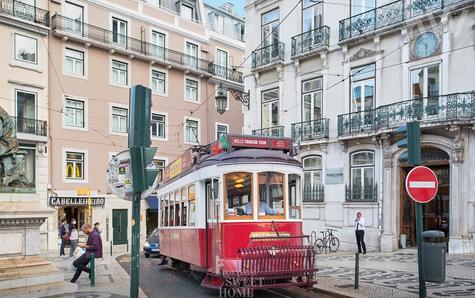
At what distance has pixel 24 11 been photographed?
2736 centimetres

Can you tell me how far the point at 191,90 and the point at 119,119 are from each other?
6.28 metres

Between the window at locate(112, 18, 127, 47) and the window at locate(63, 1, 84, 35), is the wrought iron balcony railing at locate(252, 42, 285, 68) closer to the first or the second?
the window at locate(112, 18, 127, 47)

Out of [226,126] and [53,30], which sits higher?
[53,30]

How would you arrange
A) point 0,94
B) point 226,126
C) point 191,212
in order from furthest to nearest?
point 226,126 < point 0,94 < point 191,212

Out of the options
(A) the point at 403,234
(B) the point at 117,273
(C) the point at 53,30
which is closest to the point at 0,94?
(C) the point at 53,30

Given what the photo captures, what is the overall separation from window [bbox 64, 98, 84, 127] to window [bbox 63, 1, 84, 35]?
160 inches

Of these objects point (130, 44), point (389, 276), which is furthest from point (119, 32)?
point (389, 276)

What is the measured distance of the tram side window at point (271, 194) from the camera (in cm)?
1046

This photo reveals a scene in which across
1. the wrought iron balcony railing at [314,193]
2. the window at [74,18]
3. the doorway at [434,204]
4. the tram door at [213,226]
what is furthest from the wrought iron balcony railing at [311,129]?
the window at [74,18]

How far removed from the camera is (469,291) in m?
10.0

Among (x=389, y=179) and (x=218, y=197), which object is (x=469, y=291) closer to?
(x=218, y=197)

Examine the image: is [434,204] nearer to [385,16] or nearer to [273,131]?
[385,16]

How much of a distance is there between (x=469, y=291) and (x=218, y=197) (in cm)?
527

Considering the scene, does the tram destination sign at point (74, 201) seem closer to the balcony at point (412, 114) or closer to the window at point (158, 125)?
the window at point (158, 125)
